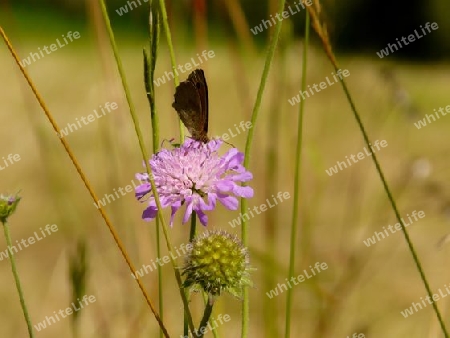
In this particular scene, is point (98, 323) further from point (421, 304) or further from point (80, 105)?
point (80, 105)

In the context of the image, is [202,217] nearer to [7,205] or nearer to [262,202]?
[7,205]

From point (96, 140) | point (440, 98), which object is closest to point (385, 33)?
point (440, 98)

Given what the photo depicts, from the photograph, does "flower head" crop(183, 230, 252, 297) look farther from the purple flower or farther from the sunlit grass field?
the sunlit grass field

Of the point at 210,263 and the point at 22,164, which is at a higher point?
the point at 22,164

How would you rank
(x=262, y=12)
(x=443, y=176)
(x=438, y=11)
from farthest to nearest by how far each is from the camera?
1. (x=262, y=12)
2. (x=438, y=11)
3. (x=443, y=176)

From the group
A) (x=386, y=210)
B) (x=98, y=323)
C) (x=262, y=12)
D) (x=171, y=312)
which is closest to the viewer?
(x=98, y=323)

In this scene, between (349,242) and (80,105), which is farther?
(80,105)
